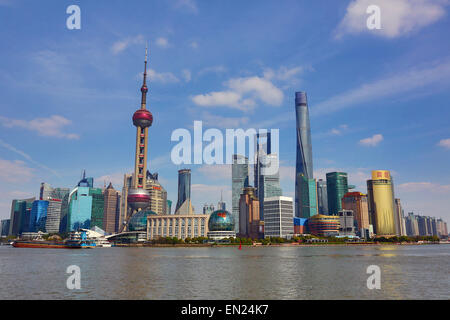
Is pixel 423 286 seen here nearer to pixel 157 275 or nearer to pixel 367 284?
pixel 367 284

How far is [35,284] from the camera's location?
175ft

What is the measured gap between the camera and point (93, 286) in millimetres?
50906

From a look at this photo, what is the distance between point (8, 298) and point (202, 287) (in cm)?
2314
